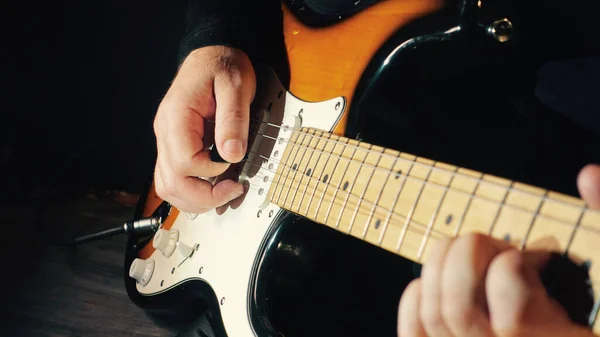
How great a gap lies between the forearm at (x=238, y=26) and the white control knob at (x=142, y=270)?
414 millimetres

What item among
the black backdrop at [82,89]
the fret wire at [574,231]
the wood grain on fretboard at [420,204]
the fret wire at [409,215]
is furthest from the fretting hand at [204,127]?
the black backdrop at [82,89]

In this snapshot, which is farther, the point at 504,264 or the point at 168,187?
the point at 168,187

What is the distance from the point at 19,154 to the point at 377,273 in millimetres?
1363

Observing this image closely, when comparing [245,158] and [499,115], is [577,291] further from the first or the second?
[245,158]

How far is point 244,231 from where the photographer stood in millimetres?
611

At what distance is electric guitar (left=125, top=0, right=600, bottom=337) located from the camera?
12.3 inches

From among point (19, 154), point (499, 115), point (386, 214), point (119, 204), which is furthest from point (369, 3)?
point (19, 154)

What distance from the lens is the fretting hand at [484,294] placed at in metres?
0.27

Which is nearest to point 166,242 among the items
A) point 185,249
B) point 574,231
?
point 185,249

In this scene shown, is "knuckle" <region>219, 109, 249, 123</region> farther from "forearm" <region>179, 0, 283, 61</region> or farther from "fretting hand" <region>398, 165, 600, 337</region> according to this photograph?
"fretting hand" <region>398, 165, 600, 337</region>

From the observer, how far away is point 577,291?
269 mm

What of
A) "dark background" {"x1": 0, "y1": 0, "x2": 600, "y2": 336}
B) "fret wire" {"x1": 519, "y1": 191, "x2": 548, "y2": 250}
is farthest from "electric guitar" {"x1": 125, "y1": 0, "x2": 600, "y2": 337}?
"dark background" {"x1": 0, "y1": 0, "x2": 600, "y2": 336}

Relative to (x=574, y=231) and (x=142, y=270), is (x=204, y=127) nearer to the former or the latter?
(x=142, y=270)

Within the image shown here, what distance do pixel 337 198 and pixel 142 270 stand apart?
0.53 metres
